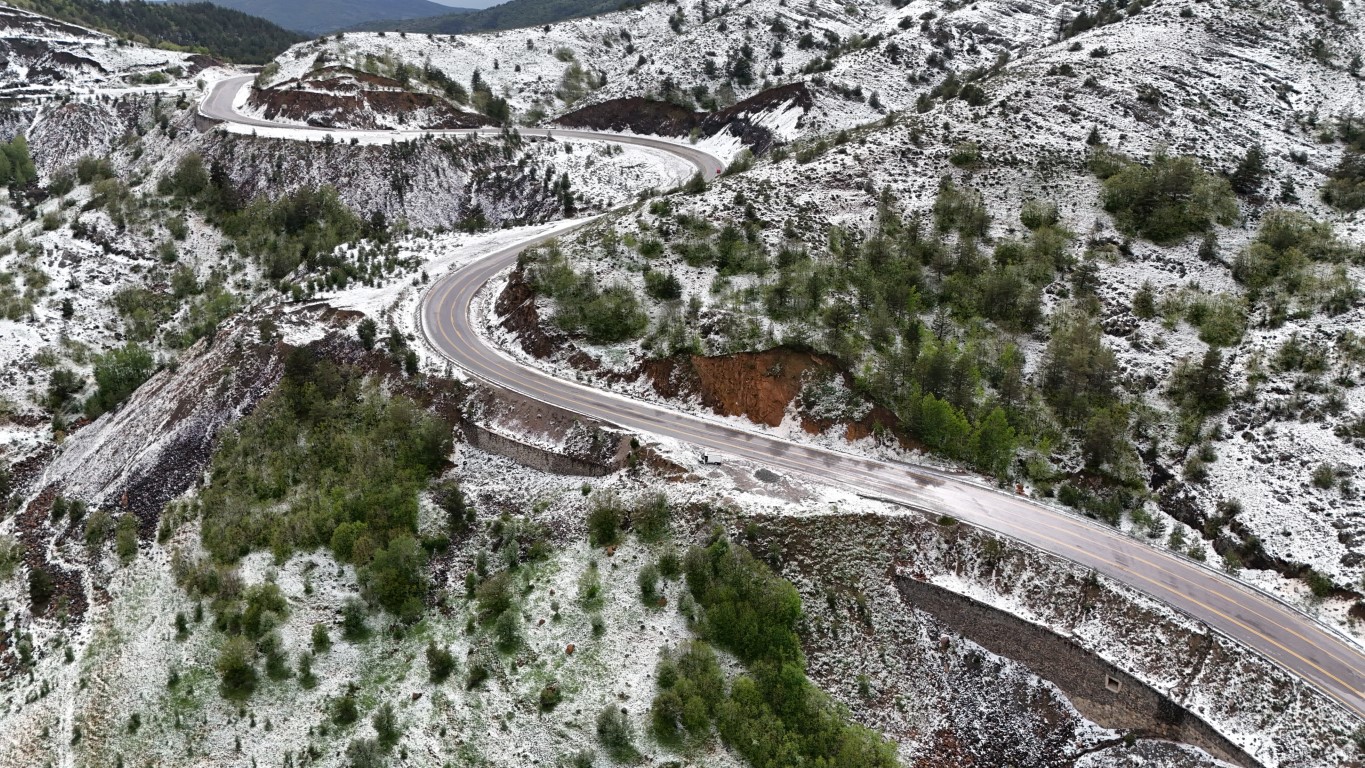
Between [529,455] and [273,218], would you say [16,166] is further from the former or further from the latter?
[529,455]

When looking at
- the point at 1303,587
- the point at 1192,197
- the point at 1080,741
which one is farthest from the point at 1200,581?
the point at 1192,197

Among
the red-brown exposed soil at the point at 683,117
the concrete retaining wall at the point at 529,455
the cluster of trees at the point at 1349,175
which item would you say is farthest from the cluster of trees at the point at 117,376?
the cluster of trees at the point at 1349,175

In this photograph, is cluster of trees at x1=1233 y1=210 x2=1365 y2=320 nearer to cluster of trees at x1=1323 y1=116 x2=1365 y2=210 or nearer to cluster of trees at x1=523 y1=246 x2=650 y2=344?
cluster of trees at x1=1323 y1=116 x2=1365 y2=210

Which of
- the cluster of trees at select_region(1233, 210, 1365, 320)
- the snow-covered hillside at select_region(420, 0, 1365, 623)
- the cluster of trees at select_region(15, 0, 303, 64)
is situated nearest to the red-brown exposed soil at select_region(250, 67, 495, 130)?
the snow-covered hillside at select_region(420, 0, 1365, 623)

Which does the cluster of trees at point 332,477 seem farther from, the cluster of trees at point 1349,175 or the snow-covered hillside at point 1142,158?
the cluster of trees at point 1349,175

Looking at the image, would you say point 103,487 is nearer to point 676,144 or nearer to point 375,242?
point 375,242

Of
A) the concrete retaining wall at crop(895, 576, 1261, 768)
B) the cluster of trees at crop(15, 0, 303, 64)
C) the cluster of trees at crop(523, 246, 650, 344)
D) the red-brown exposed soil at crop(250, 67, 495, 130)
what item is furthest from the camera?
the cluster of trees at crop(15, 0, 303, 64)

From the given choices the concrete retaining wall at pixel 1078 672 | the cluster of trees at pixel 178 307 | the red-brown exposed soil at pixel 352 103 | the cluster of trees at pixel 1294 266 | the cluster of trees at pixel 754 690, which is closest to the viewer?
the concrete retaining wall at pixel 1078 672

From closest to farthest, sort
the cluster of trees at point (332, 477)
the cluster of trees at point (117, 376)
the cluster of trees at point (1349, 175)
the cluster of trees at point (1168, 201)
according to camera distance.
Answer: the cluster of trees at point (332, 477), the cluster of trees at point (117, 376), the cluster of trees at point (1168, 201), the cluster of trees at point (1349, 175)
